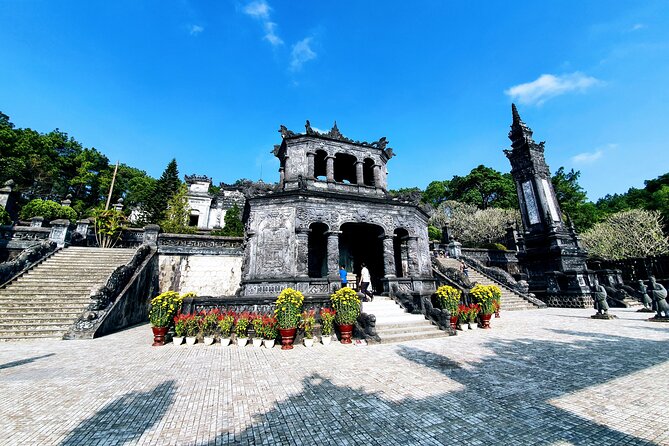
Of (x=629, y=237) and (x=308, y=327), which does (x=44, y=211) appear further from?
(x=629, y=237)

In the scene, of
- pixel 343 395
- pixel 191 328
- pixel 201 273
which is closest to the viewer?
pixel 343 395

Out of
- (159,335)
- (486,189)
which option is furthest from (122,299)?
(486,189)

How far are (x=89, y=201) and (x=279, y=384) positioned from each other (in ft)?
178

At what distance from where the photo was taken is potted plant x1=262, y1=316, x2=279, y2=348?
8.63 metres

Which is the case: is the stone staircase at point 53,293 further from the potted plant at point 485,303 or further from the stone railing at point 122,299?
the potted plant at point 485,303

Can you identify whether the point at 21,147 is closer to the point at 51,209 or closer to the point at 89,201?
the point at 89,201

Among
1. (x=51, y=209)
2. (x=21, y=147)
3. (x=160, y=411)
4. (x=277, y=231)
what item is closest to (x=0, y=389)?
(x=160, y=411)

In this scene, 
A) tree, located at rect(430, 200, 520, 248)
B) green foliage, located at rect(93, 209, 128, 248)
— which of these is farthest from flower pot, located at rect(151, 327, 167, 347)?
tree, located at rect(430, 200, 520, 248)

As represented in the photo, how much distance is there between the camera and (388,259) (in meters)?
14.6

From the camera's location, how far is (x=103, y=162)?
4691 centimetres

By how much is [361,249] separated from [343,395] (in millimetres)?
13436

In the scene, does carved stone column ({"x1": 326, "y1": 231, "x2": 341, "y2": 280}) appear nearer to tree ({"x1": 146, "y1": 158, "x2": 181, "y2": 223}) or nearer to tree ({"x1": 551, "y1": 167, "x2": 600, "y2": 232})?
tree ({"x1": 146, "y1": 158, "x2": 181, "y2": 223})

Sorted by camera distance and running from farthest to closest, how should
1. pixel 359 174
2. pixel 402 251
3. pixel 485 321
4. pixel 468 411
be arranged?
pixel 359 174, pixel 402 251, pixel 485 321, pixel 468 411

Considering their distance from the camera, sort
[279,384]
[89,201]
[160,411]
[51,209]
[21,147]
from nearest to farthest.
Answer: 1. [160,411]
2. [279,384]
3. [51,209]
4. [21,147]
5. [89,201]
